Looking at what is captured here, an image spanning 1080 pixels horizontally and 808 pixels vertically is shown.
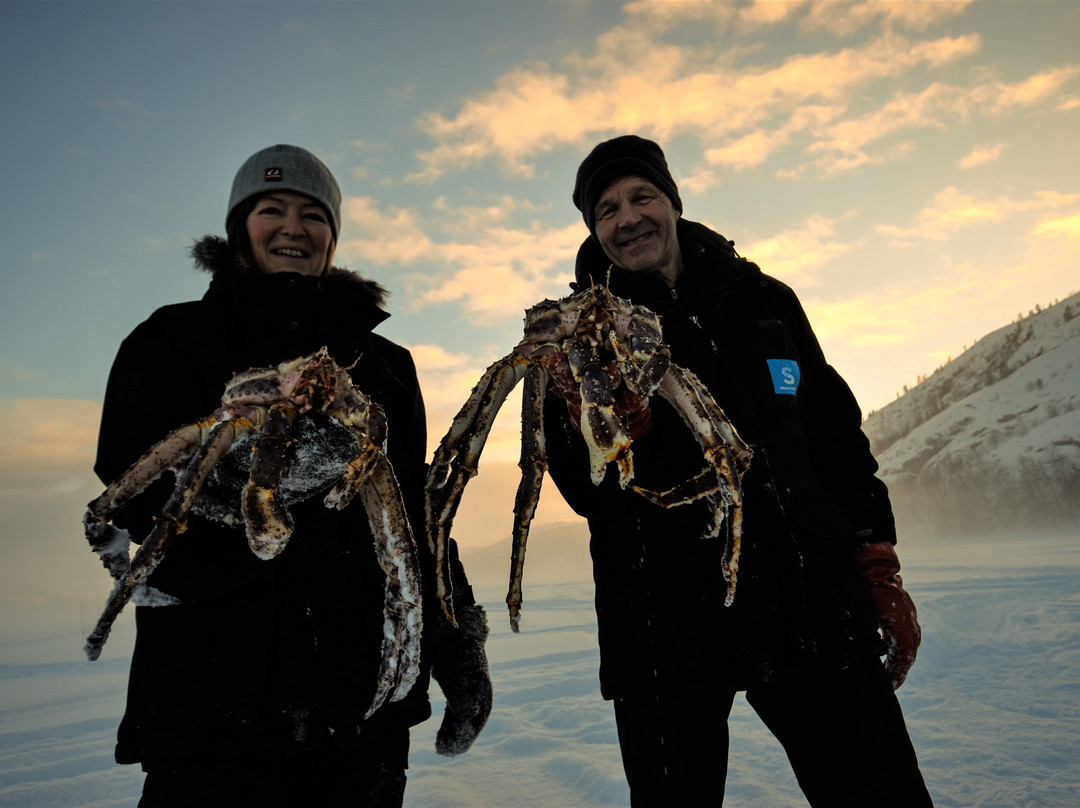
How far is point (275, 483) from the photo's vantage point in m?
1.46

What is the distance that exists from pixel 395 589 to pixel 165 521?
629mm

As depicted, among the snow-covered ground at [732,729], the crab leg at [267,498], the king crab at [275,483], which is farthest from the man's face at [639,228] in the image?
the snow-covered ground at [732,729]

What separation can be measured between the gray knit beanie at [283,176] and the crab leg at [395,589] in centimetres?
140

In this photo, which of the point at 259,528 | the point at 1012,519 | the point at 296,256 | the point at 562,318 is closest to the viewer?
the point at 259,528

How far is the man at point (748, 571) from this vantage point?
1.97m

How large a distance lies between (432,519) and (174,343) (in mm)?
1105

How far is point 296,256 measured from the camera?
239 cm

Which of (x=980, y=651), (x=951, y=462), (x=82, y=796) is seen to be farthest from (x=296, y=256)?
(x=951, y=462)

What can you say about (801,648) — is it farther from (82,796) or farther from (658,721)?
(82,796)

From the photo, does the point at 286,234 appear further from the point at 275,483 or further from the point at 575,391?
the point at 575,391

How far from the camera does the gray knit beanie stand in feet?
7.93

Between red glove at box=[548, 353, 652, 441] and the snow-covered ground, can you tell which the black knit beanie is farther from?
the snow-covered ground

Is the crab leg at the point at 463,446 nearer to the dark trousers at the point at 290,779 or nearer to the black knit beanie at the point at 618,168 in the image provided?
the dark trousers at the point at 290,779

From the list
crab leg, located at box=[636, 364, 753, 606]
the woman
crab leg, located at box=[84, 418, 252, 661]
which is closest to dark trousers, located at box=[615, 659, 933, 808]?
crab leg, located at box=[636, 364, 753, 606]
